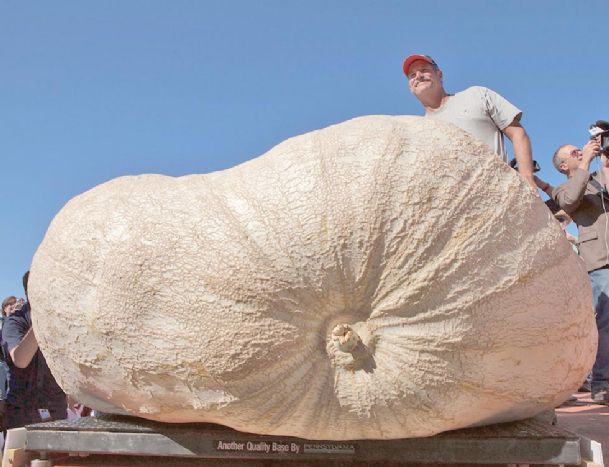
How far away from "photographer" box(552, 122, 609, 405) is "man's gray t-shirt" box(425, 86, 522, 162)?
1149 mm

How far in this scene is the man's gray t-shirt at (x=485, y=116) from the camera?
3.48 meters

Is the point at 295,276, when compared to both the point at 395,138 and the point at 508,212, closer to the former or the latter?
the point at 395,138

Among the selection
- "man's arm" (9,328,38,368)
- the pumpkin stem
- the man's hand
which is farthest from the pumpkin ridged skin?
"man's arm" (9,328,38,368)

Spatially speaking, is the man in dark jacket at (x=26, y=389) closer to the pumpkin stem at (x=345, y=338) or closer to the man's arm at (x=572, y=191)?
the pumpkin stem at (x=345, y=338)

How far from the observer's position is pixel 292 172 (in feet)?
7.19

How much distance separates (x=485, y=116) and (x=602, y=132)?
55.1 inches

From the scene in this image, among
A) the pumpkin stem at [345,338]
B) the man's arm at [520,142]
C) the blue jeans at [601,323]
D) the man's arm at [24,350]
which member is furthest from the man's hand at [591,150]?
the man's arm at [24,350]

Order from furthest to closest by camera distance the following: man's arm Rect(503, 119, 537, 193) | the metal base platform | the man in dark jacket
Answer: the man in dark jacket → man's arm Rect(503, 119, 537, 193) → the metal base platform

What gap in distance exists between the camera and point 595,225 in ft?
15.1

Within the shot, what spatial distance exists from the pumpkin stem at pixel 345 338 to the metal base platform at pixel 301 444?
1.50 ft

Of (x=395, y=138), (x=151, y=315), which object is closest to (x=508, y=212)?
(x=395, y=138)

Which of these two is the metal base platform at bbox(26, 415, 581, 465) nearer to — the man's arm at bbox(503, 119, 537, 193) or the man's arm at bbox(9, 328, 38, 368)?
the man's arm at bbox(503, 119, 537, 193)

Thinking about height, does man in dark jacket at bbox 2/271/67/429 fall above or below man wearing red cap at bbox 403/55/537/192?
below

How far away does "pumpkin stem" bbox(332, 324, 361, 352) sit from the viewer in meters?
2.05
